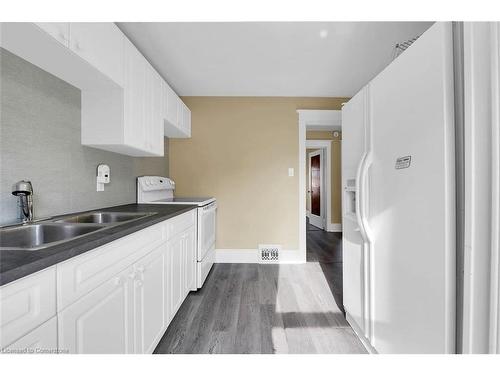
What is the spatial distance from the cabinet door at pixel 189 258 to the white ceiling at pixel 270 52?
5.64 feet

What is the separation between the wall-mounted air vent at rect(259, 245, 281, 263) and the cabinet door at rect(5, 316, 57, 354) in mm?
2576

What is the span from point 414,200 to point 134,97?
6.48 feet

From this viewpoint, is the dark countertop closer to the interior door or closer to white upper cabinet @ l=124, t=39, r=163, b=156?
white upper cabinet @ l=124, t=39, r=163, b=156

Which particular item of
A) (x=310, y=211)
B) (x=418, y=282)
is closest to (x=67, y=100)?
(x=418, y=282)

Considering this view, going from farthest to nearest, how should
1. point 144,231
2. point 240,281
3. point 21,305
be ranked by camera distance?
point 240,281
point 144,231
point 21,305

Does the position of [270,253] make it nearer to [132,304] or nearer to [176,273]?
[176,273]

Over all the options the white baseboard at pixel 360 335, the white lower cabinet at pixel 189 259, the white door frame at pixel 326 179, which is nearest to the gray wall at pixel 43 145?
the white lower cabinet at pixel 189 259

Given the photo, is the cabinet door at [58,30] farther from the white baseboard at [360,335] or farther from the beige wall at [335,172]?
the beige wall at [335,172]

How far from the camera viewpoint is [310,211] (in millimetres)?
6391

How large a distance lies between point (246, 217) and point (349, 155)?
1860mm

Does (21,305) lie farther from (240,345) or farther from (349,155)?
(349,155)

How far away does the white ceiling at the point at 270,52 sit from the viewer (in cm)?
179

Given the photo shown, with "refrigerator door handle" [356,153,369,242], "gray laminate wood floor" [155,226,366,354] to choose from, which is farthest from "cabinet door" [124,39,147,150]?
"refrigerator door handle" [356,153,369,242]

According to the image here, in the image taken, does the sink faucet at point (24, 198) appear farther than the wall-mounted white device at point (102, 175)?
No
